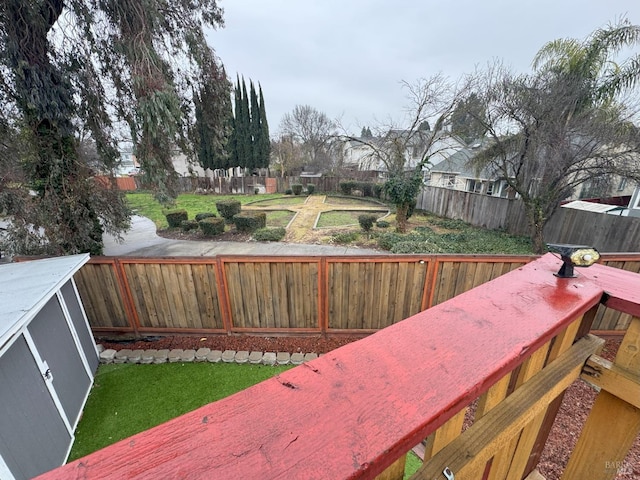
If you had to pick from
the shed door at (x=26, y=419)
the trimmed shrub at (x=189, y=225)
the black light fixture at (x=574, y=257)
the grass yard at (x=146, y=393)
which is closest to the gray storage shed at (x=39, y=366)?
the shed door at (x=26, y=419)

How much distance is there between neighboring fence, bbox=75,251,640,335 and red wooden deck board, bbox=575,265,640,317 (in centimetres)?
304

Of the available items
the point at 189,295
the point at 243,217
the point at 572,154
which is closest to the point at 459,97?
the point at 572,154

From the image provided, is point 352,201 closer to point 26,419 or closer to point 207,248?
point 207,248

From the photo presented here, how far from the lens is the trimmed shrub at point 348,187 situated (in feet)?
73.2

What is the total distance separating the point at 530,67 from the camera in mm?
8070

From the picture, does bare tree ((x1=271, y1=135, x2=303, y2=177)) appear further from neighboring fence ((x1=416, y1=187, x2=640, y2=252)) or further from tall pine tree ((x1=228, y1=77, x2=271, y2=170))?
neighboring fence ((x1=416, y1=187, x2=640, y2=252))

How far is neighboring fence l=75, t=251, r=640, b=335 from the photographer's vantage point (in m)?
4.28

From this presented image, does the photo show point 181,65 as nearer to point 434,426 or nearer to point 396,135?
point 434,426

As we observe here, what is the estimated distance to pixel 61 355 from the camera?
312 cm

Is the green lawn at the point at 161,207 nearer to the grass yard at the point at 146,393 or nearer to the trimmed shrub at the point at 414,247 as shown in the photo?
the grass yard at the point at 146,393

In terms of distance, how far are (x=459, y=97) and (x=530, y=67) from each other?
2526 mm

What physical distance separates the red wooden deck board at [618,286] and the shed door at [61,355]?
4.21m

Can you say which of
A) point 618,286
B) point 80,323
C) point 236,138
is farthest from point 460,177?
point 80,323

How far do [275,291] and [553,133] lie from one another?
8384mm
